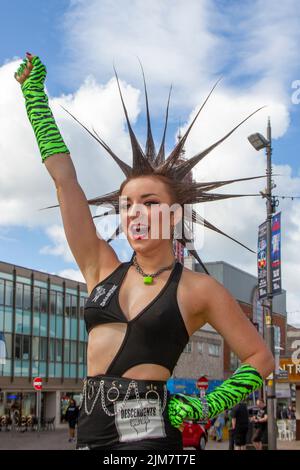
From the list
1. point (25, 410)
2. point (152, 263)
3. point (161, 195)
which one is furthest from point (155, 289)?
point (25, 410)

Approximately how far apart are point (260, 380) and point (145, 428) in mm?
642

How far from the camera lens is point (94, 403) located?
3416mm

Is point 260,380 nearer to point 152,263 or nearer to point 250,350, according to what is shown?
point 250,350

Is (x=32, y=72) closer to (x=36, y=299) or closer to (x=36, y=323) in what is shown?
(x=36, y=299)

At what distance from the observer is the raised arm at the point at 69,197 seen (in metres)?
3.85

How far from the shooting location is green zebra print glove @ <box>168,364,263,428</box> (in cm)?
338

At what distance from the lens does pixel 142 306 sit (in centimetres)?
360

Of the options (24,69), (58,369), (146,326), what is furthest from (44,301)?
(146,326)

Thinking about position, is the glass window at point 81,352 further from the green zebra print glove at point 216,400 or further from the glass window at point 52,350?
the green zebra print glove at point 216,400

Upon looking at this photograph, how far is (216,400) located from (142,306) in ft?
1.96

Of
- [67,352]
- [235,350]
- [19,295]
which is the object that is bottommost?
[235,350]

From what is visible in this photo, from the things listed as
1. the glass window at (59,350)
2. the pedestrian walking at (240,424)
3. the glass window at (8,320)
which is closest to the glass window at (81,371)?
the glass window at (59,350)

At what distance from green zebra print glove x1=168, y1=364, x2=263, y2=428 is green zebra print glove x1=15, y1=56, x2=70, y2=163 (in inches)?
60.3
